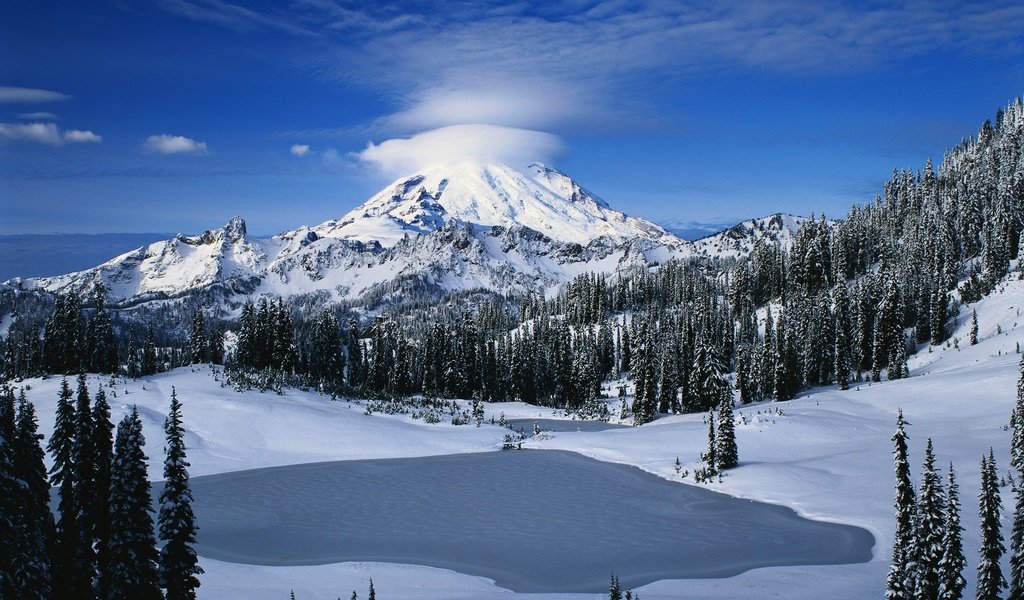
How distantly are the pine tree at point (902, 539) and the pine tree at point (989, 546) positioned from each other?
2.11 m

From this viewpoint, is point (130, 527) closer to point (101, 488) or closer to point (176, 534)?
point (176, 534)

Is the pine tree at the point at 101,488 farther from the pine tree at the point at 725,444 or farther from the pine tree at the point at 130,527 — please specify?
the pine tree at the point at 725,444

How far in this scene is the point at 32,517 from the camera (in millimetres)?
19094

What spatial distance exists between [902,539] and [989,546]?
250 cm

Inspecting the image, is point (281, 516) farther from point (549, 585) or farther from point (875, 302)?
point (875, 302)

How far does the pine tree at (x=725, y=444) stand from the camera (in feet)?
150

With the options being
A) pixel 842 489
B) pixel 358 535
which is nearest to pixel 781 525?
pixel 842 489

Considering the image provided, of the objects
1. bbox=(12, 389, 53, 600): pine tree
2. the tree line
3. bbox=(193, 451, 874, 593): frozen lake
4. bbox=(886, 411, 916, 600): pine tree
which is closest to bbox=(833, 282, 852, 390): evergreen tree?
bbox=(193, 451, 874, 593): frozen lake

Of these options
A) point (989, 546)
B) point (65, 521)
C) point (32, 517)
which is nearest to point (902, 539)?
point (989, 546)

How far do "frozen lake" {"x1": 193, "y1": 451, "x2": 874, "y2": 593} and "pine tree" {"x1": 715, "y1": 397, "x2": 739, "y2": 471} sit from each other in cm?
335

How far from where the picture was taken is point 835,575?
27875mm

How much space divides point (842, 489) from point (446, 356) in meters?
69.9

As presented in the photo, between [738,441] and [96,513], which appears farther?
[738,441]

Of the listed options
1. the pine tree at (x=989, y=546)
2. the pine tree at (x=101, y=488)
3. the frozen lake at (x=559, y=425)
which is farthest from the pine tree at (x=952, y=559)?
the frozen lake at (x=559, y=425)
